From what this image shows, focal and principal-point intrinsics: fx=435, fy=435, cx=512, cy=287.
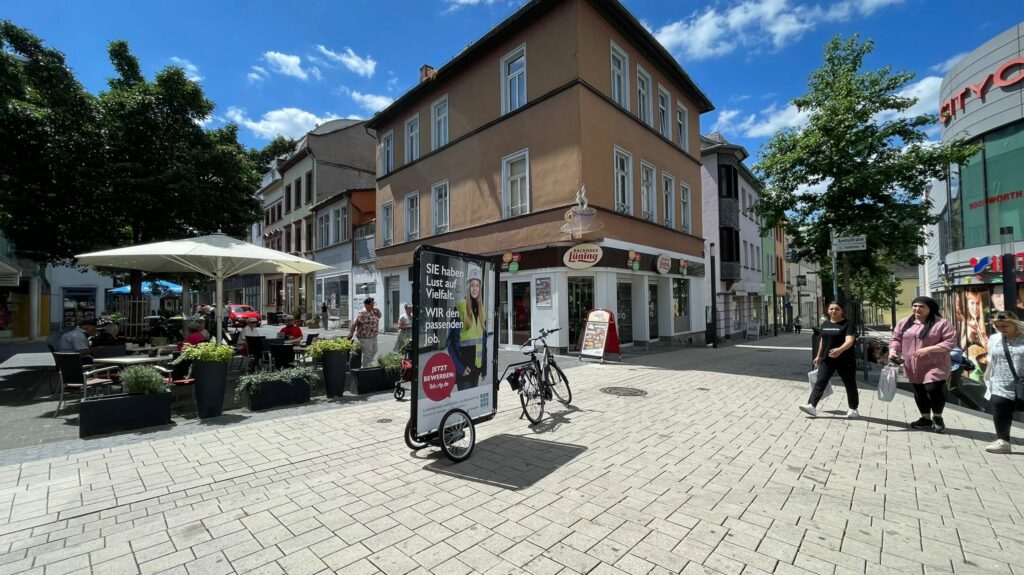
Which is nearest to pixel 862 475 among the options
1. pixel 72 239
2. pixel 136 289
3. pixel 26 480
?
pixel 26 480

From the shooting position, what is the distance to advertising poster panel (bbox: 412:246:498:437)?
434 cm

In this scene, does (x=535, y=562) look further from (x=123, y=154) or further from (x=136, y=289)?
(x=136, y=289)

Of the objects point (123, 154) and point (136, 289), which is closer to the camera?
point (123, 154)

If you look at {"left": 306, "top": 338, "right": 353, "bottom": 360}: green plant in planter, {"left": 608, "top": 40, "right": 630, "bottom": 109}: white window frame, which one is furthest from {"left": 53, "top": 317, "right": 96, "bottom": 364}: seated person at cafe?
{"left": 608, "top": 40, "right": 630, "bottom": 109}: white window frame

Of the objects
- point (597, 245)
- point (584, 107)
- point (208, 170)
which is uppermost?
point (584, 107)

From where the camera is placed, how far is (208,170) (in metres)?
12.1

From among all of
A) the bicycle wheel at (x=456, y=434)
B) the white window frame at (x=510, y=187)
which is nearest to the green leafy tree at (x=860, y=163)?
the white window frame at (x=510, y=187)

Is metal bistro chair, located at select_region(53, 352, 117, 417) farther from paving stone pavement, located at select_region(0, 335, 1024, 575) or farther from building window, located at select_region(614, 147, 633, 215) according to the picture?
building window, located at select_region(614, 147, 633, 215)

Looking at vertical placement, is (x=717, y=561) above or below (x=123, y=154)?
below

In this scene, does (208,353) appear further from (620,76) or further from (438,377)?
(620,76)

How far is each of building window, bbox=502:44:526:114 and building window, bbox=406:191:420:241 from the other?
6.26 m

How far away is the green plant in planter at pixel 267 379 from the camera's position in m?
6.70

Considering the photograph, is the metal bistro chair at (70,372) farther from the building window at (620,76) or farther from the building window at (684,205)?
the building window at (684,205)

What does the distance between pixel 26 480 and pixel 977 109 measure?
80.7 ft
